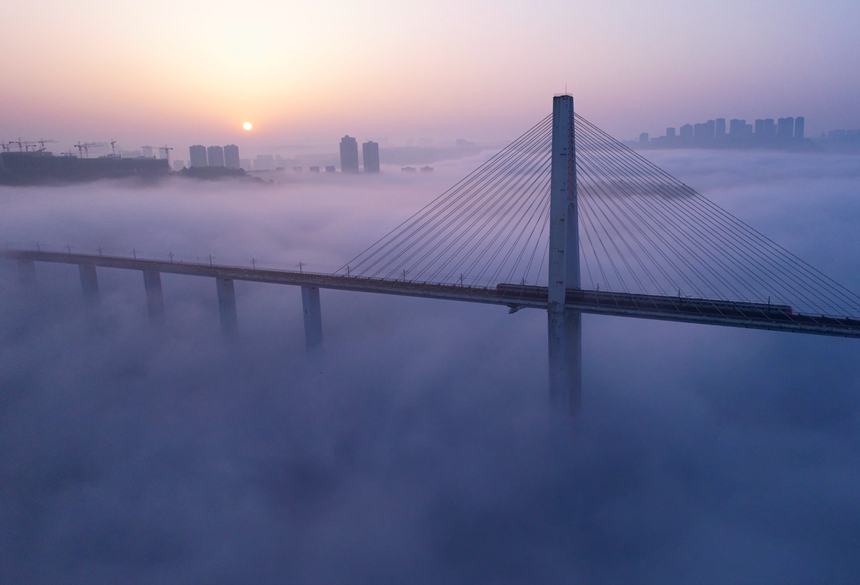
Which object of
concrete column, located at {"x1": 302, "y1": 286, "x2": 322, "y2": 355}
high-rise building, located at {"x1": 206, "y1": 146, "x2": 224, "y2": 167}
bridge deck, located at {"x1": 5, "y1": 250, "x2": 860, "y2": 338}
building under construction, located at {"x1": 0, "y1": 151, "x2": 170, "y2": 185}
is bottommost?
concrete column, located at {"x1": 302, "y1": 286, "x2": 322, "y2": 355}

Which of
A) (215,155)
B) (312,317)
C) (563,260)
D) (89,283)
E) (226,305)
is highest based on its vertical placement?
(215,155)

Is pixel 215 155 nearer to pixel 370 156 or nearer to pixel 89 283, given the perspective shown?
pixel 370 156

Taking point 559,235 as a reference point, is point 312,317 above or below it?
below

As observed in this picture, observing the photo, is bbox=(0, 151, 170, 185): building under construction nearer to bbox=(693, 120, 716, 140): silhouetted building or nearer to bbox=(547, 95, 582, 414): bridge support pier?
bbox=(547, 95, 582, 414): bridge support pier

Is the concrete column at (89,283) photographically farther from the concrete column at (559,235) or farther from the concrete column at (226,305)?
the concrete column at (559,235)

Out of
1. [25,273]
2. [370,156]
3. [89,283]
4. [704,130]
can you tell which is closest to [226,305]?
[89,283]

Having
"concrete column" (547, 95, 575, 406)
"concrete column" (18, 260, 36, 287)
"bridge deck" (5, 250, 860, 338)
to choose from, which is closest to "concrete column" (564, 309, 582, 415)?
"concrete column" (547, 95, 575, 406)
